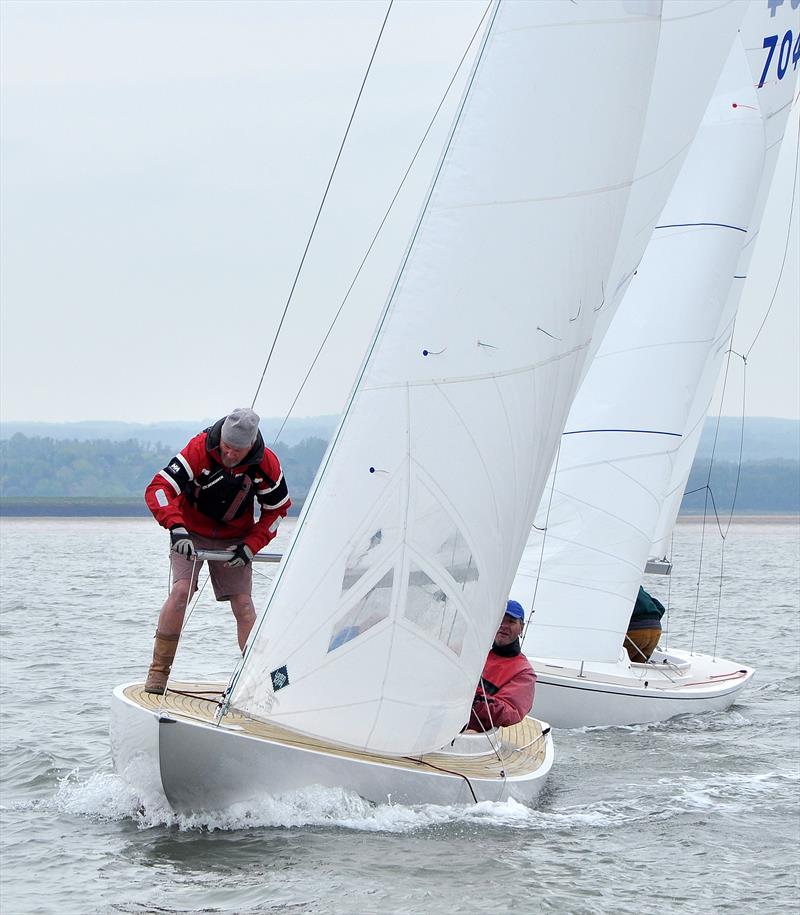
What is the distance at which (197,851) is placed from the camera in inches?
235

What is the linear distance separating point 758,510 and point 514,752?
124 metres

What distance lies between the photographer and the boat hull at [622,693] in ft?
32.9

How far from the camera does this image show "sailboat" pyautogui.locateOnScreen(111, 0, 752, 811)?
6.11m

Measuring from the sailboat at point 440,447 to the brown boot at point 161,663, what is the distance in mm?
116

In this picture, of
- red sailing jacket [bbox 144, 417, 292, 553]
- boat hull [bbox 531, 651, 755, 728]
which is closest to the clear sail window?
red sailing jacket [bbox 144, 417, 292, 553]

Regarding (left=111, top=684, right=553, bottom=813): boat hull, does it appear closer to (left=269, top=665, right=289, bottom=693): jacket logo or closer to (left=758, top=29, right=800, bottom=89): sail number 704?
(left=269, top=665, right=289, bottom=693): jacket logo

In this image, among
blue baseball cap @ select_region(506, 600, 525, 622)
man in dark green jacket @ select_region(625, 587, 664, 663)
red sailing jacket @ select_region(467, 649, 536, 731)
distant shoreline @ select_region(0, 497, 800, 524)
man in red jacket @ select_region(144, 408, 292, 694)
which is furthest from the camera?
distant shoreline @ select_region(0, 497, 800, 524)

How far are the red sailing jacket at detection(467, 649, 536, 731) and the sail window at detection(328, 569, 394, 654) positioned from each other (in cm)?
126

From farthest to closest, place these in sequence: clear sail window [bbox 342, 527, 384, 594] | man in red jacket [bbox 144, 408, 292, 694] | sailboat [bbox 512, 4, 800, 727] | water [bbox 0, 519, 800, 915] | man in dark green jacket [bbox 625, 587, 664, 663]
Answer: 1. man in dark green jacket [bbox 625, 587, 664, 663]
2. sailboat [bbox 512, 4, 800, 727]
3. man in red jacket [bbox 144, 408, 292, 694]
4. clear sail window [bbox 342, 527, 384, 594]
5. water [bbox 0, 519, 800, 915]

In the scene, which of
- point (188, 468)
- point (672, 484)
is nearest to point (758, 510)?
point (672, 484)

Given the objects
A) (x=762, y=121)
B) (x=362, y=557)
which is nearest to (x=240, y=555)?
(x=362, y=557)

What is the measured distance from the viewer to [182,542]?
633cm

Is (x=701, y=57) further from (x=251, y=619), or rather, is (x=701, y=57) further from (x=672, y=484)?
(x=672, y=484)

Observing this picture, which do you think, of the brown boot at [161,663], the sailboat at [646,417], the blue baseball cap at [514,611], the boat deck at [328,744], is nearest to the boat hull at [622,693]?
the sailboat at [646,417]
